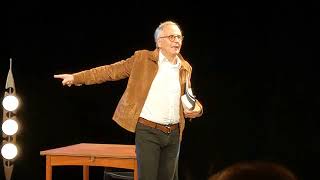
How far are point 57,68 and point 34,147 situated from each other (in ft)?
2.18

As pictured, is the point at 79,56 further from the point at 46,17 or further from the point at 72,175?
the point at 72,175

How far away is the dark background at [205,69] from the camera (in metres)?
3.31

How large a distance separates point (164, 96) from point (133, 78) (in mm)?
190

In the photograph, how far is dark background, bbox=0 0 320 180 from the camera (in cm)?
331

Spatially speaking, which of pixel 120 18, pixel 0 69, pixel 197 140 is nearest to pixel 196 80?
pixel 197 140

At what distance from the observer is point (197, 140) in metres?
3.48

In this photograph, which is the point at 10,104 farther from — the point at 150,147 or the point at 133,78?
the point at 150,147

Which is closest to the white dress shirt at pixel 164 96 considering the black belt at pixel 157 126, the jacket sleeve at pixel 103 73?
the black belt at pixel 157 126

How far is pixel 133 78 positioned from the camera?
2.50 m

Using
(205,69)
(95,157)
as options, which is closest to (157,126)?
(95,157)

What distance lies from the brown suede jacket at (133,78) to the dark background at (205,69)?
90 centimetres

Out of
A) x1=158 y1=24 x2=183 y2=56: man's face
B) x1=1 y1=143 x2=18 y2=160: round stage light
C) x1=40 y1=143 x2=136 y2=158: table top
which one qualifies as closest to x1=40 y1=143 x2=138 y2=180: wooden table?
A: x1=40 y1=143 x2=136 y2=158: table top

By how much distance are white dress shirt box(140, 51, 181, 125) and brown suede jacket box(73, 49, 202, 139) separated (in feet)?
0.08

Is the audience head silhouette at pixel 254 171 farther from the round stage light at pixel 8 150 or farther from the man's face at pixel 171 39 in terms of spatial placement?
the round stage light at pixel 8 150
